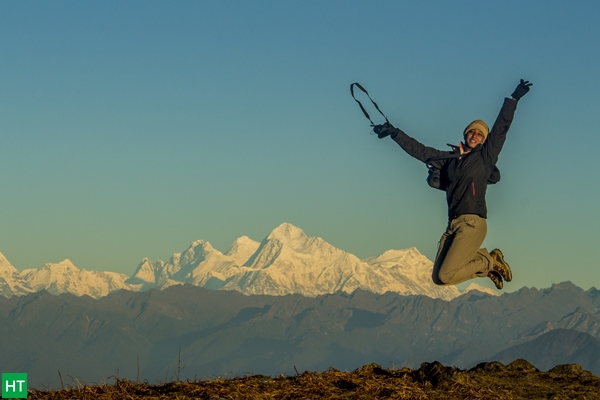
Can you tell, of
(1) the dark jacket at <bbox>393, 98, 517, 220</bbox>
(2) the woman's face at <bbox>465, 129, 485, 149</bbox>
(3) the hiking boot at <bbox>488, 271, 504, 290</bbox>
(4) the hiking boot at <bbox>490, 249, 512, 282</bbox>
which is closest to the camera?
(1) the dark jacket at <bbox>393, 98, 517, 220</bbox>

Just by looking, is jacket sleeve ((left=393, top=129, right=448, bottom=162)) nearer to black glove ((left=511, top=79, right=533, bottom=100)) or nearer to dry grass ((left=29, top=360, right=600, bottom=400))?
black glove ((left=511, top=79, right=533, bottom=100))

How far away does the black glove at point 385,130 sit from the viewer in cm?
2155

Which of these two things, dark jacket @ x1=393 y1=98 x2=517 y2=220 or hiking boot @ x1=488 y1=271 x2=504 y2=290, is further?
hiking boot @ x1=488 y1=271 x2=504 y2=290

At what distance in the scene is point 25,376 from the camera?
17.9 meters

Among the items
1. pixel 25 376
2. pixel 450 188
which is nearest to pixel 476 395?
pixel 450 188

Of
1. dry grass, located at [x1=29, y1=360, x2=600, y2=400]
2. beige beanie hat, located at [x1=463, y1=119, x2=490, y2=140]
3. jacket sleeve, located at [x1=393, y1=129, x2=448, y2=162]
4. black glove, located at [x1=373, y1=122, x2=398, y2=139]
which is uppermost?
black glove, located at [x1=373, y1=122, x2=398, y2=139]

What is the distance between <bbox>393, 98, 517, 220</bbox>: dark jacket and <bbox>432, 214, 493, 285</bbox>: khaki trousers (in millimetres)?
207

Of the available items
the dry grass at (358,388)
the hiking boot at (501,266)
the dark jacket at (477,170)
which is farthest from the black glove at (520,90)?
the dry grass at (358,388)

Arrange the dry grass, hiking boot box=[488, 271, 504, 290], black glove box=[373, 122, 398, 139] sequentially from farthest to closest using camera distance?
hiking boot box=[488, 271, 504, 290], black glove box=[373, 122, 398, 139], the dry grass

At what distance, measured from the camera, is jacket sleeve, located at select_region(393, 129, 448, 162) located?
69.9 feet

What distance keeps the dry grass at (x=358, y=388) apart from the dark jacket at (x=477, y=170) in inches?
139

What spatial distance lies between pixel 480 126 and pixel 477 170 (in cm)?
128

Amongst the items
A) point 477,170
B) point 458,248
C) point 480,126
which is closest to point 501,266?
Result: point 458,248

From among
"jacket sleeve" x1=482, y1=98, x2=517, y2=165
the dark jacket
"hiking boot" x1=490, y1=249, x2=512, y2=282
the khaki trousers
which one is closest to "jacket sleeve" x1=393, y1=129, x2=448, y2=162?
the dark jacket
